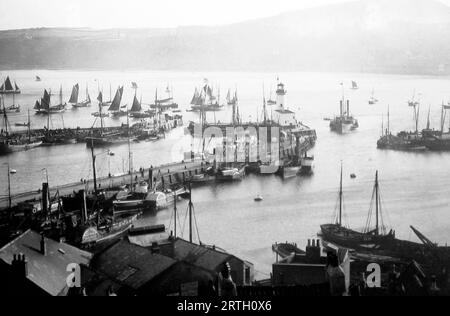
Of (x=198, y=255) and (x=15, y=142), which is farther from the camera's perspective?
(x=15, y=142)

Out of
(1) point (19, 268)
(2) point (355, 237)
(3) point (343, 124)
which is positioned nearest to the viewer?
(1) point (19, 268)

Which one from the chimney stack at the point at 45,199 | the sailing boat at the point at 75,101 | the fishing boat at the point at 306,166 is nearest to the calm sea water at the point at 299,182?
the fishing boat at the point at 306,166

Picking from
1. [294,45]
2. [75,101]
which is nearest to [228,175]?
[294,45]

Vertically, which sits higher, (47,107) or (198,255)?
(47,107)

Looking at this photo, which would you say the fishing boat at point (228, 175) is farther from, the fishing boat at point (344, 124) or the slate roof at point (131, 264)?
the fishing boat at point (344, 124)

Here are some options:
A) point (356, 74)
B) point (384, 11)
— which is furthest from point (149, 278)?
point (356, 74)

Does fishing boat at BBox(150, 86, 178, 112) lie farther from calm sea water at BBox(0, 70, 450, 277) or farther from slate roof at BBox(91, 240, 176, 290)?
slate roof at BBox(91, 240, 176, 290)

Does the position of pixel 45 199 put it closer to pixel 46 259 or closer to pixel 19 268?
pixel 46 259
